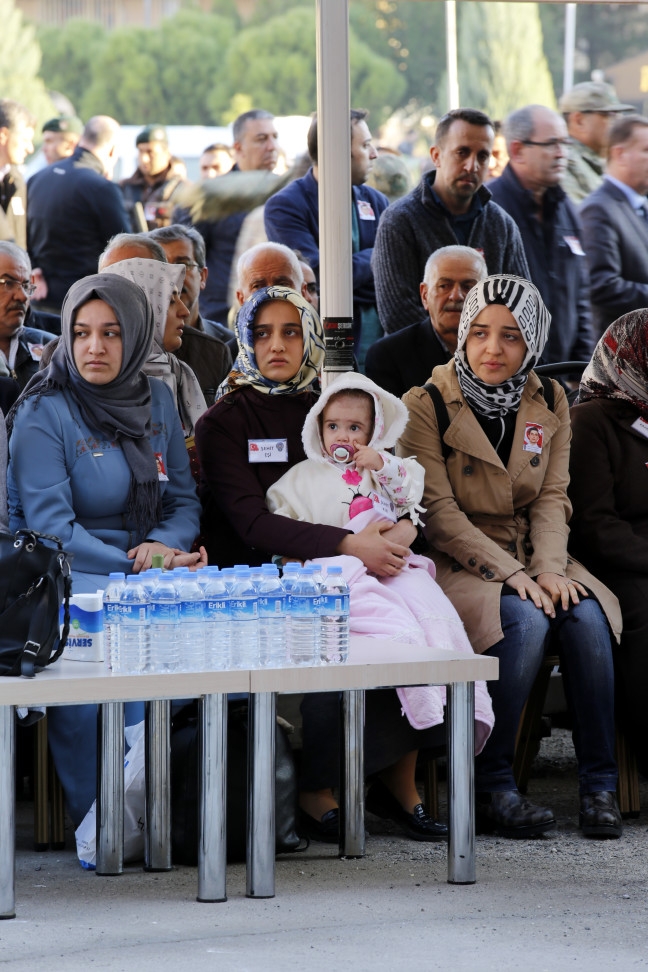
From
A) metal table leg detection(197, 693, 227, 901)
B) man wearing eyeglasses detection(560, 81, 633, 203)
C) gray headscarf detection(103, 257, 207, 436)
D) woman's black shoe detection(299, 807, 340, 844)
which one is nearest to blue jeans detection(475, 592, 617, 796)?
woman's black shoe detection(299, 807, 340, 844)

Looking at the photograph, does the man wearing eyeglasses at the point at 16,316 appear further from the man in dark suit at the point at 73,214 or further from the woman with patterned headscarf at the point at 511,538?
the woman with patterned headscarf at the point at 511,538

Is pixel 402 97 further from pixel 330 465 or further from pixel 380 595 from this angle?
pixel 380 595

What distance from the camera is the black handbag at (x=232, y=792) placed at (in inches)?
141

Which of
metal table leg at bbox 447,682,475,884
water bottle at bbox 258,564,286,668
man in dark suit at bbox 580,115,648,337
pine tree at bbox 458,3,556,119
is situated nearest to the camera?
water bottle at bbox 258,564,286,668

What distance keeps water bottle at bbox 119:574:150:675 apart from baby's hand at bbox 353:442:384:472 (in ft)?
3.58

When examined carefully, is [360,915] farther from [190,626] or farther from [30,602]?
[30,602]

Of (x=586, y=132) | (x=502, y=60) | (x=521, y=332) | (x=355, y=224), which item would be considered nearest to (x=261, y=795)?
(x=521, y=332)

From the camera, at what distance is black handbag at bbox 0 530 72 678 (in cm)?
311

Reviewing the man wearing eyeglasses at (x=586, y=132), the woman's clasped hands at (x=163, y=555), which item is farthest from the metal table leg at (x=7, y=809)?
the man wearing eyeglasses at (x=586, y=132)

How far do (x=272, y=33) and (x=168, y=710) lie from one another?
3.61 meters

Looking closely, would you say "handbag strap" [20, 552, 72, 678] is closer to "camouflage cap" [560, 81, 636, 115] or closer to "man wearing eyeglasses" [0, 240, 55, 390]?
"man wearing eyeglasses" [0, 240, 55, 390]

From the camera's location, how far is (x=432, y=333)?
531 cm

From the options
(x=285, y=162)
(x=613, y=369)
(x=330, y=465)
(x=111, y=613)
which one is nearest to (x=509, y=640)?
(x=330, y=465)

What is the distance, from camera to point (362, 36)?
6152mm
